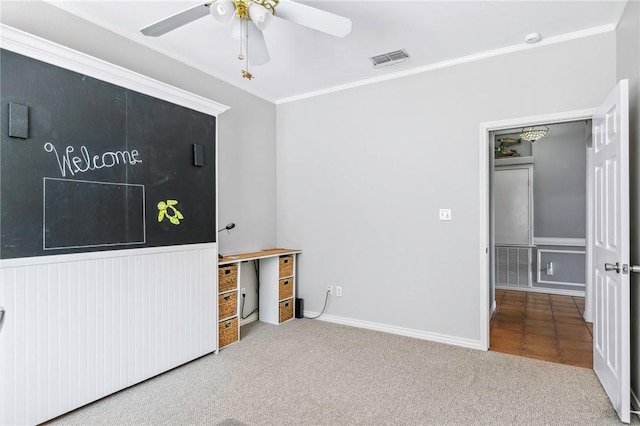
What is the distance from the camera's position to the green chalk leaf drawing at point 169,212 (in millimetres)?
2747

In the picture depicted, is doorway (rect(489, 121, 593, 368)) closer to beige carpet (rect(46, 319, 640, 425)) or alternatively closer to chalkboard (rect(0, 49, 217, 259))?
beige carpet (rect(46, 319, 640, 425))

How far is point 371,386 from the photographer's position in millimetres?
2537

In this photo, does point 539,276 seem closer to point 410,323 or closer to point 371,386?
point 410,323

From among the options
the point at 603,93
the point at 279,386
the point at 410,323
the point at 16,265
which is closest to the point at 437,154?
the point at 603,93

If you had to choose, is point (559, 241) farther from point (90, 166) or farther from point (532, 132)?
point (90, 166)

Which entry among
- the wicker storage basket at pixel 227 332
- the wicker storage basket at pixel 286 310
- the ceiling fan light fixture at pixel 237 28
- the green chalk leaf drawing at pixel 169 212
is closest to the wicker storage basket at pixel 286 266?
the wicker storage basket at pixel 286 310

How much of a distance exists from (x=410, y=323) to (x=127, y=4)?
362 cm

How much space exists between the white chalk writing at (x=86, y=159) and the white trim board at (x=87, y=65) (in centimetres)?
48

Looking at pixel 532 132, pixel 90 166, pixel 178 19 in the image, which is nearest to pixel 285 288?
pixel 90 166

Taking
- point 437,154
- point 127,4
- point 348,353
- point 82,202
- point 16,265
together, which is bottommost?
point 348,353

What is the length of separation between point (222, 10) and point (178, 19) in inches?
12.0

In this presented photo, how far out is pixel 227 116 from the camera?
149 inches

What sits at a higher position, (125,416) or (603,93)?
(603,93)

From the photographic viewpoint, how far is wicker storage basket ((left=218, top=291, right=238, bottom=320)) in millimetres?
3270
